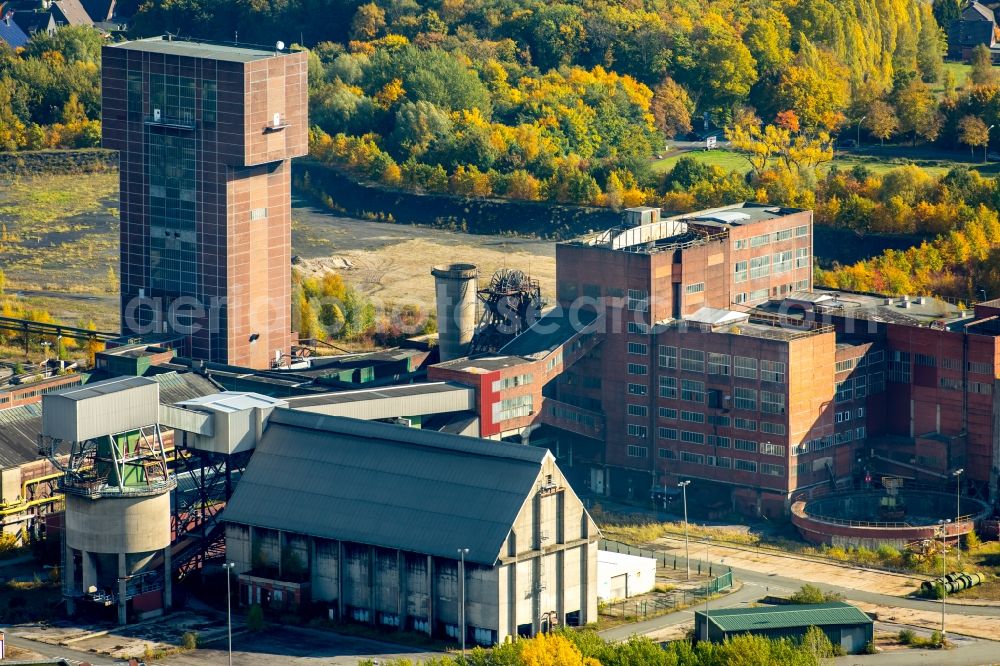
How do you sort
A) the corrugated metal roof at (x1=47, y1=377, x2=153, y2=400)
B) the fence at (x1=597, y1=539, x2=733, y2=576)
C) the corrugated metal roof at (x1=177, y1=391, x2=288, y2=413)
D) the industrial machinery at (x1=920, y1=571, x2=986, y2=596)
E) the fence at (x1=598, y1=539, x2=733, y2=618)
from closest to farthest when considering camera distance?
the corrugated metal roof at (x1=47, y1=377, x2=153, y2=400) < the fence at (x1=598, y1=539, x2=733, y2=618) < the corrugated metal roof at (x1=177, y1=391, x2=288, y2=413) < the industrial machinery at (x1=920, y1=571, x2=986, y2=596) < the fence at (x1=597, y1=539, x2=733, y2=576)

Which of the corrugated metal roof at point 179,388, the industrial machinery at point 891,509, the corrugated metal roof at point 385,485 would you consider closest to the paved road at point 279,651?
the corrugated metal roof at point 385,485

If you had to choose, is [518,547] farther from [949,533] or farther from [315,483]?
[949,533]

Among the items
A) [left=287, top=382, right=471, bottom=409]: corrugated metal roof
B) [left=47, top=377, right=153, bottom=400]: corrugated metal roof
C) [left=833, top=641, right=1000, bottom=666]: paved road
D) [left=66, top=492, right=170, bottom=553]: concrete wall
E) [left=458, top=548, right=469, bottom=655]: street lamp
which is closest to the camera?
[left=833, top=641, right=1000, bottom=666]: paved road

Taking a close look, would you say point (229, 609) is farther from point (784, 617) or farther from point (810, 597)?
point (810, 597)

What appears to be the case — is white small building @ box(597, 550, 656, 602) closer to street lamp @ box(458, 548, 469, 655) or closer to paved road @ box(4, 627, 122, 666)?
street lamp @ box(458, 548, 469, 655)

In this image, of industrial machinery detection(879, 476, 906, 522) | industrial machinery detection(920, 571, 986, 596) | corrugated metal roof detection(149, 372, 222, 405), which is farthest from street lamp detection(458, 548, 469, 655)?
industrial machinery detection(879, 476, 906, 522)

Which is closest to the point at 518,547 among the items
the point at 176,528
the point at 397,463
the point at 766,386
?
the point at 397,463
